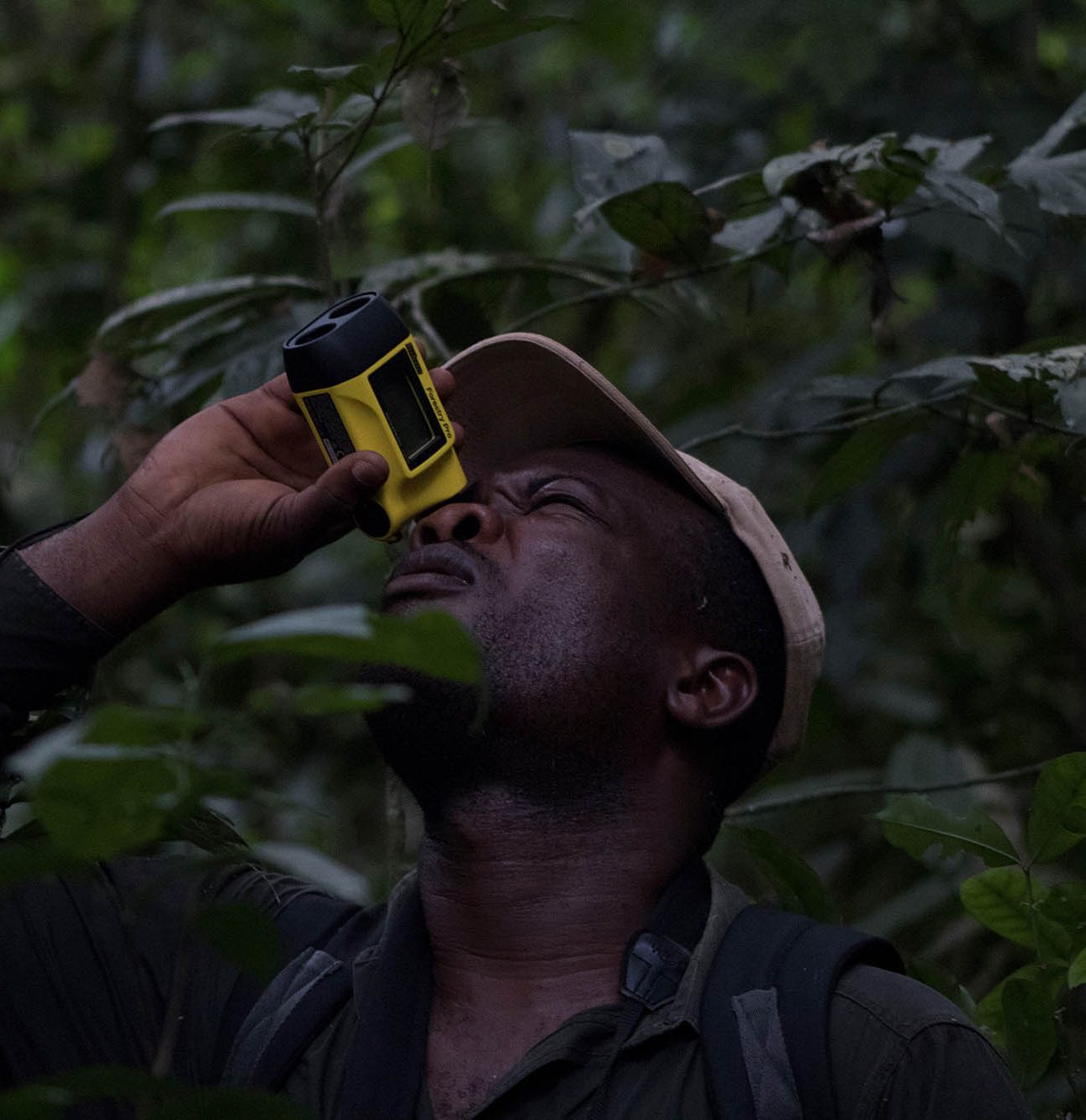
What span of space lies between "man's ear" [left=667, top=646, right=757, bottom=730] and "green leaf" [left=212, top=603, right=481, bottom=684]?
101 cm

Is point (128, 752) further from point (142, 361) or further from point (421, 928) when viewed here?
point (142, 361)

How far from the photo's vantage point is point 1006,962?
2.92 meters

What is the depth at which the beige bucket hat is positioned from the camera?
1.91 meters

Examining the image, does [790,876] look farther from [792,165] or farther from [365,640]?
[365,640]

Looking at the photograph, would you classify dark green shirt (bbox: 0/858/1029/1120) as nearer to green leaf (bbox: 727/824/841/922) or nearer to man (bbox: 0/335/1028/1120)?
man (bbox: 0/335/1028/1120)

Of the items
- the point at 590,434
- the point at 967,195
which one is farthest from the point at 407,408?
the point at 967,195

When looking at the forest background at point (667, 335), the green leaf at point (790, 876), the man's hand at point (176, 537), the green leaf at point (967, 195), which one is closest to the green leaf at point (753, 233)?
the forest background at point (667, 335)

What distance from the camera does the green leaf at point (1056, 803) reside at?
162cm

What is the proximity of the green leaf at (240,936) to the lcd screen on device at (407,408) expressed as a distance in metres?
0.84

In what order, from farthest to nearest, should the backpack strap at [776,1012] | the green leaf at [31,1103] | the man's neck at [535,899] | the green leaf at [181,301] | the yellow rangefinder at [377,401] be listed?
the green leaf at [181,301], the man's neck at [535,899], the yellow rangefinder at [377,401], the backpack strap at [776,1012], the green leaf at [31,1103]

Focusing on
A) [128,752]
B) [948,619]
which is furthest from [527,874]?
[128,752]

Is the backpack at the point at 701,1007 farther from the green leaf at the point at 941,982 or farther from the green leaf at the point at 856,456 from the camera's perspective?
the green leaf at the point at 856,456

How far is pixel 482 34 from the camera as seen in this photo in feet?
6.22

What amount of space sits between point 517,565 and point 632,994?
0.48 metres
